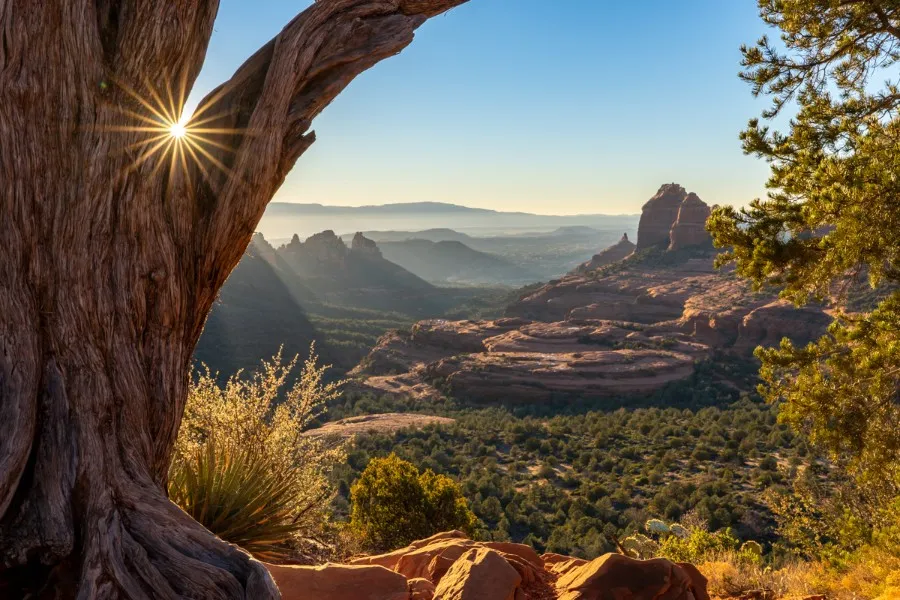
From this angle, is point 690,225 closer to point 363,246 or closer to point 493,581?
point 363,246

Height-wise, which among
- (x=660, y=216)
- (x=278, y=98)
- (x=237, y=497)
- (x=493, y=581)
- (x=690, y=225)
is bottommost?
(x=493, y=581)

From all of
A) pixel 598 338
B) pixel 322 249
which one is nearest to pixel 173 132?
pixel 598 338

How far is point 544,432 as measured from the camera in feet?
105

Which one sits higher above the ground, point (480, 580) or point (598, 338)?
point (480, 580)

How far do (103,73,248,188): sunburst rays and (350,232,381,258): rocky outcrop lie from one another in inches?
5095

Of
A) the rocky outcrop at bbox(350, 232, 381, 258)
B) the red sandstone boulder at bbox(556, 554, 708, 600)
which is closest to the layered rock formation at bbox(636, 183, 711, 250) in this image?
the rocky outcrop at bbox(350, 232, 381, 258)

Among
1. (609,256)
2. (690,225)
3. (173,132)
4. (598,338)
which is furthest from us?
(609,256)

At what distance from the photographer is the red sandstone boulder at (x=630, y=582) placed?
3795mm

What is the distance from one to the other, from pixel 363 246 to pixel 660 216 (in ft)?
225

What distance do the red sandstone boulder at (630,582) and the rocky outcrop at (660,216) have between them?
97.2m

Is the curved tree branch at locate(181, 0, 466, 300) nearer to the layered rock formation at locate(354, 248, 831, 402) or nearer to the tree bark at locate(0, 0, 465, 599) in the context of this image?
the tree bark at locate(0, 0, 465, 599)

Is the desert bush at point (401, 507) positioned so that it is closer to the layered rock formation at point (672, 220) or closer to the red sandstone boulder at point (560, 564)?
the red sandstone boulder at point (560, 564)

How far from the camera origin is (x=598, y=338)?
56688mm

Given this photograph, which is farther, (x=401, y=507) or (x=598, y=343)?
(x=598, y=343)
